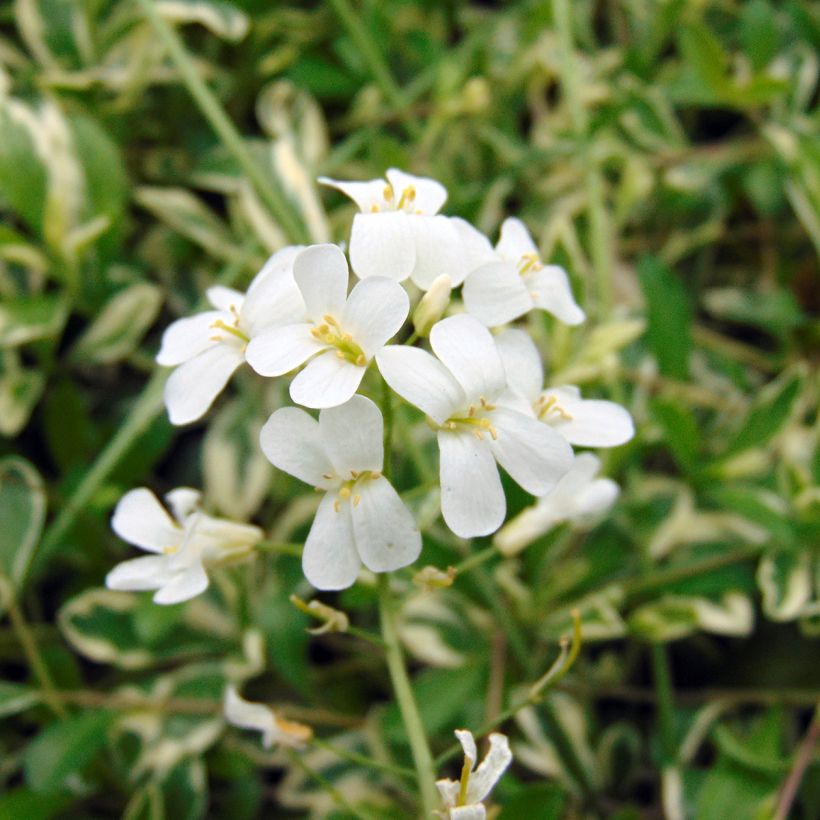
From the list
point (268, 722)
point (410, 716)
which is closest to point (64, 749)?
point (268, 722)

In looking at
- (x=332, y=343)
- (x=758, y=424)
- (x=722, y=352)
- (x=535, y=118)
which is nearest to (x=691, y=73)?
(x=535, y=118)

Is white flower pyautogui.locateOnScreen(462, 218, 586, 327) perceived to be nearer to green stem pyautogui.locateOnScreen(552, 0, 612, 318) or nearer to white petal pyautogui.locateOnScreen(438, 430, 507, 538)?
white petal pyautogui.locateOnScreen(438, 430, 507, 538)

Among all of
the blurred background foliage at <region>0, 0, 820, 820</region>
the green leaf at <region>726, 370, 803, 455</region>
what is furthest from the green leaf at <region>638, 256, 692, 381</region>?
the green leaf at <region>726, 370, 803, 455</region>

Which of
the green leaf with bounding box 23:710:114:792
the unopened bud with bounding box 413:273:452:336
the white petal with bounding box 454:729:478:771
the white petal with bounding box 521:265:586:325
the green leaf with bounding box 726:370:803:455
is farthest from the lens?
the green leaf with bounding box 726:370:803:455

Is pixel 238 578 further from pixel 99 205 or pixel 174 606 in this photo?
pixel 99 205

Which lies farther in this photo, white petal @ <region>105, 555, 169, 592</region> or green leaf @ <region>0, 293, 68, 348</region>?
green leaf @ <region>0, 293, 68, 348</region>

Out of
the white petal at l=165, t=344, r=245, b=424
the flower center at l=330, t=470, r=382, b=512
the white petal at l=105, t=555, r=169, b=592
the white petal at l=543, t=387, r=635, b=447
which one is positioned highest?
the white petal at l=165, t=344, r=245, b=424
